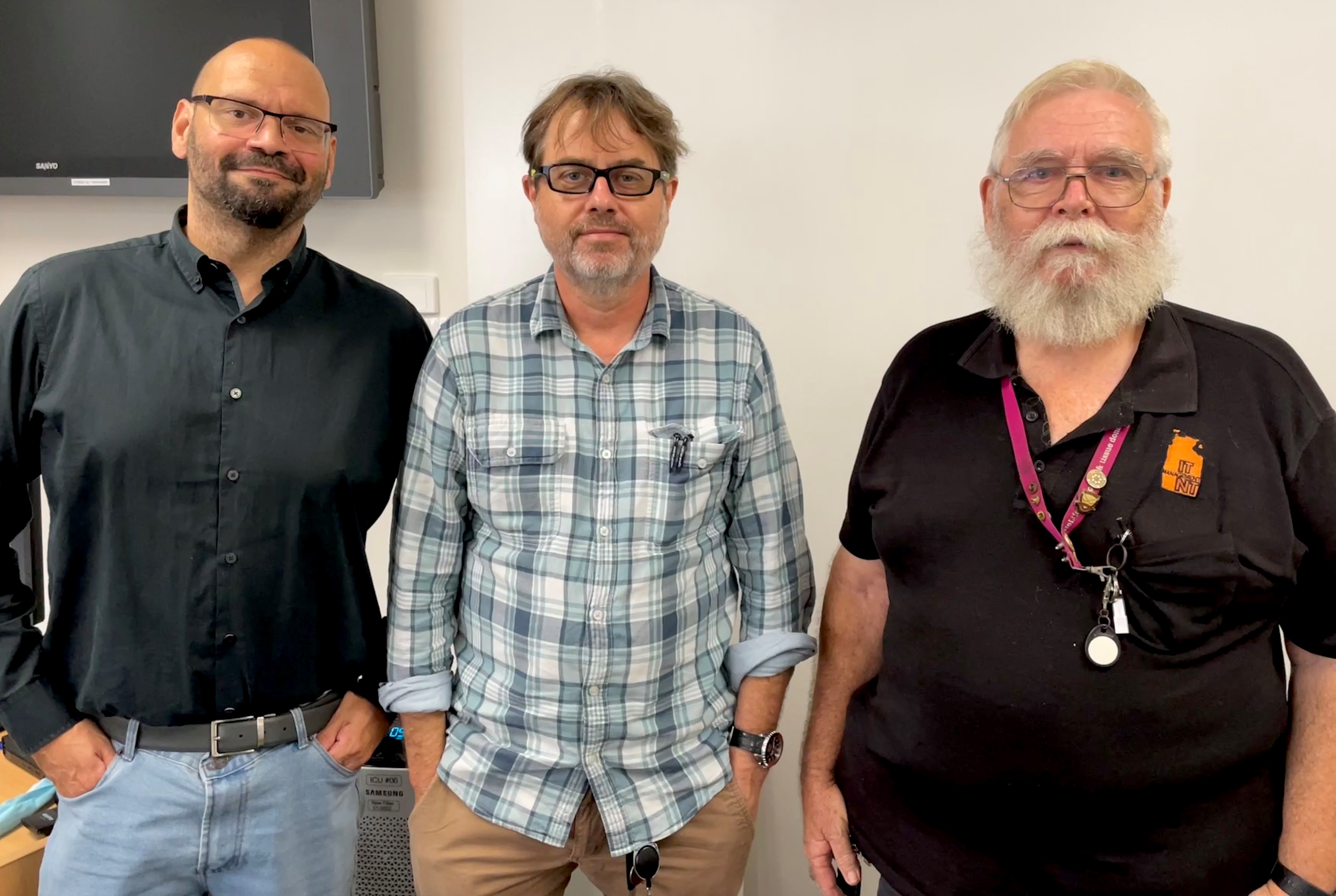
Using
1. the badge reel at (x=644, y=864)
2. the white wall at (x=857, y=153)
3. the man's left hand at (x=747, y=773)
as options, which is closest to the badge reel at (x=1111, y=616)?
the man's left hand at (x=747, y=773)

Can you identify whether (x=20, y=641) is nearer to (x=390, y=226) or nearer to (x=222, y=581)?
(x=222, y=581)

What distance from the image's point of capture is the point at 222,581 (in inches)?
51.7

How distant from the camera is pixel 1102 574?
112 cm

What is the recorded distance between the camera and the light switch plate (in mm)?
2270

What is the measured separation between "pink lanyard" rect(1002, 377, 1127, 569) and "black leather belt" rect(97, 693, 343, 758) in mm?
1218

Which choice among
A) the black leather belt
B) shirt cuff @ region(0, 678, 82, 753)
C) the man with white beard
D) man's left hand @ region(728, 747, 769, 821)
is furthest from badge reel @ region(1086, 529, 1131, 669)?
shirt cuff @ region(0, 678, 82, 753)

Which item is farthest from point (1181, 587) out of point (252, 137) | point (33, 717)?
point (33, 717)

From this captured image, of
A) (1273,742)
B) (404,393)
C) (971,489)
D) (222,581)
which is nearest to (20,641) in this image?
(222,581)

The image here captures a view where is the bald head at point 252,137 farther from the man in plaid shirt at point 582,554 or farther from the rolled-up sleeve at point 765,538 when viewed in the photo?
the rolled-up sleeve at point 765,538

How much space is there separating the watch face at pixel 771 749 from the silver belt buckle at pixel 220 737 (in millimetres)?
836

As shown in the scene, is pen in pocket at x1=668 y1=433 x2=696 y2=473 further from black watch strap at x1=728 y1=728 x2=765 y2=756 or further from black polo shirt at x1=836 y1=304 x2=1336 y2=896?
black watch strap at x1=728 y1=728 x2=765 y2=756

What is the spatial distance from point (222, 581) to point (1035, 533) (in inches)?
48.8

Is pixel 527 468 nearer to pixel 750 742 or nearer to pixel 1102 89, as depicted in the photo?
pixel 750 742

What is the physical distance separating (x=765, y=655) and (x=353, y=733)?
0.72 metres
